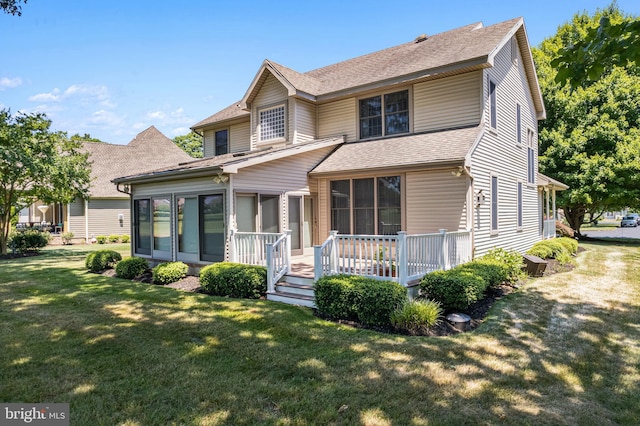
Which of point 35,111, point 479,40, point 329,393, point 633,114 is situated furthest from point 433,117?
point 633,114

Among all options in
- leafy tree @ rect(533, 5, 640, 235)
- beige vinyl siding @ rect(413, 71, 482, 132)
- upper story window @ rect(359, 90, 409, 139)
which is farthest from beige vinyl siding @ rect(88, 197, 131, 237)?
leafy tree @ rect(533, 5, 640, 235)

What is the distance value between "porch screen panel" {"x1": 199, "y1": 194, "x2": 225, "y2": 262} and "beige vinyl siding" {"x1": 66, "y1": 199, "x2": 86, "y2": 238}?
1751 cm

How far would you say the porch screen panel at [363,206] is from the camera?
10.9 m

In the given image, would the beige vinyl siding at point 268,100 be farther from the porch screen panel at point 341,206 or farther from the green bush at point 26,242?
the green bush at point 26,242

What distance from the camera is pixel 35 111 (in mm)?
16766

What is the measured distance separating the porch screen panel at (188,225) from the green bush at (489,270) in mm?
7112

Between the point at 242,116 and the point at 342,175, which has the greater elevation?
the point at 242,116

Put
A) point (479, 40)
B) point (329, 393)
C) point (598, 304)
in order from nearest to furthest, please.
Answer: point (329, 393) → point (598, 304) → point (479, 40)

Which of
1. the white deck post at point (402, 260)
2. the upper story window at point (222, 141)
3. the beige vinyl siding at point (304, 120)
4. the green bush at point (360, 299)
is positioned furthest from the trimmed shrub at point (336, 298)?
the upper story window at point (222, 141)

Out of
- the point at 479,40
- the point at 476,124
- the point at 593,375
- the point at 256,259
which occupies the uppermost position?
the point at 479,40

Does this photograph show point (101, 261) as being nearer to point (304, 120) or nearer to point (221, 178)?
point (221, 178)

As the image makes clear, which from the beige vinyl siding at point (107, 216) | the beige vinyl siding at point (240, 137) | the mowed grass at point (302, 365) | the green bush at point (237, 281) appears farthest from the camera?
the beige vinyl siding at point (107, 216)

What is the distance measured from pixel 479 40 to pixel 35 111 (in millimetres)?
18518

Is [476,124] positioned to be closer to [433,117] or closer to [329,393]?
[433,117]
